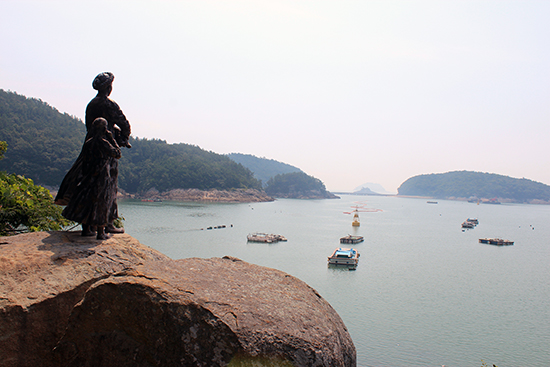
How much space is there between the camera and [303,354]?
15.5ft

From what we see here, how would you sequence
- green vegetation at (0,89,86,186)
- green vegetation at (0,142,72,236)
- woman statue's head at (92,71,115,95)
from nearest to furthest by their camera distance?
woman statue's head at (92,71,115,95)
green vegetation at (0,142,72,236)
green vegetation at (0,89,86,186)

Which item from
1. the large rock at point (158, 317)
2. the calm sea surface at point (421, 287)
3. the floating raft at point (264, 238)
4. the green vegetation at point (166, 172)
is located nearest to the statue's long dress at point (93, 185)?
the large rock at point (158, 317)

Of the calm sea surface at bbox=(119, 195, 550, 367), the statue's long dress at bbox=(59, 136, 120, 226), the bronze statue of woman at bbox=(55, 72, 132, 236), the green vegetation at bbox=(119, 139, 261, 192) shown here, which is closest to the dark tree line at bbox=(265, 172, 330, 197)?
the green vegetation at bbox=(119, 139, 261, 192)

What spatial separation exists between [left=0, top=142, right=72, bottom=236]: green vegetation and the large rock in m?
5.93

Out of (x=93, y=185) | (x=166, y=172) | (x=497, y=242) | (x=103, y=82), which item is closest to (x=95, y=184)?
(x=93, y=185)

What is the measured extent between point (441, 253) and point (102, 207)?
45.9 m

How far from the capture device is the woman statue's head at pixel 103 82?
25.0 ft

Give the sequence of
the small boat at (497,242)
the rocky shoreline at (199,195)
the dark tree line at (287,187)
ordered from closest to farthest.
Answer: the small boat at (497,242) < the rocky shoreline at (199,195) < the dark tree line at (287,187)

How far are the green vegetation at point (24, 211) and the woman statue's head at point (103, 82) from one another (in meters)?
5.54

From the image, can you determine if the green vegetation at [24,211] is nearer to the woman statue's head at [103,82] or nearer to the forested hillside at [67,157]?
the woman statue's head at [103,82]

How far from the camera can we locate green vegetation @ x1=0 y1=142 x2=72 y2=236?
1112 centimetres

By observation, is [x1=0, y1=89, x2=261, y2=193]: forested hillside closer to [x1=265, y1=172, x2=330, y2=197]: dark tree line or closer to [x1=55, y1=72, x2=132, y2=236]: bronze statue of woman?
[x1=265, y1=172, x2=330, y2=197]: dark tree line

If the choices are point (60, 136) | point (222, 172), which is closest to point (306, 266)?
point (60, 136)

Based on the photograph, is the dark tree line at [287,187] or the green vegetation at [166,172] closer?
the green vegetation at [166,172]
